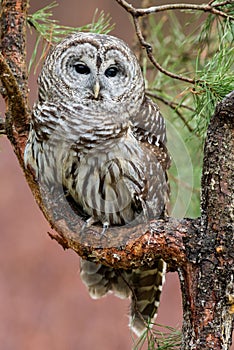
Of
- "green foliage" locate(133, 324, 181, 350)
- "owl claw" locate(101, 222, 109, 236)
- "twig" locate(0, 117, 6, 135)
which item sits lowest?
"green foliage" locate(133, 324, 181, 350)

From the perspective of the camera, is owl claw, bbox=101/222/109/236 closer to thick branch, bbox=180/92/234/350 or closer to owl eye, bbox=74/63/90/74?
thick branch, bbox=180/92/234/350

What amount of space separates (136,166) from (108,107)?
139 millimetres

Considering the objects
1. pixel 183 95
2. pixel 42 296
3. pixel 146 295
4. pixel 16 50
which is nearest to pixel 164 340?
pixel 146 295

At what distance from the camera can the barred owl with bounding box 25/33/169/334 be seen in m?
1.50

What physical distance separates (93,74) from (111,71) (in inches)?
2.0

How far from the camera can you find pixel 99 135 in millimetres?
1484

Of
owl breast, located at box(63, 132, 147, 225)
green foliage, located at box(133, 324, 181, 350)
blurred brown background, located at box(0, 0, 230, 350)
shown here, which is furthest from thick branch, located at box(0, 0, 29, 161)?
blurred brown background, located at box(0, 0, 230, 350)

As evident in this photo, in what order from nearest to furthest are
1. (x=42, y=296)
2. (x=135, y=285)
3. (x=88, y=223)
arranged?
1. (x=88, y=223)
2. (x=135, y=285)
3. (x=42, y=296)

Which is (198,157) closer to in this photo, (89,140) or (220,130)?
(89,140)

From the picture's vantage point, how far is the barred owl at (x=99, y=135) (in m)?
1.50

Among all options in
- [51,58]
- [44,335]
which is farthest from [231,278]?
[44,335]

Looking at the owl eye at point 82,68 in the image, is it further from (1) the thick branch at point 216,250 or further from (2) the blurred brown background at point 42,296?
(2) the blurred brown background at point 42,296

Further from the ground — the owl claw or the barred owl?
the barred owl

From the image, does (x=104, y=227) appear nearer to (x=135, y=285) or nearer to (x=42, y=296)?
(x=135, y=285)
